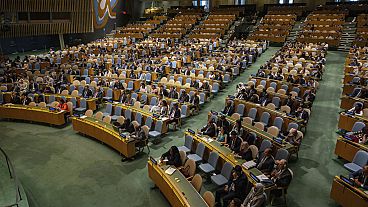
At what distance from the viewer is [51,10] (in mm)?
26266

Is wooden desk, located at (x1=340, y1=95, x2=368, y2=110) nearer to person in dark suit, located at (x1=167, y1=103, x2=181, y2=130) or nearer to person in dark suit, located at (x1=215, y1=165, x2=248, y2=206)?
person in dark suit, located at (x1=167, y1=103, x2=181, y2=130)

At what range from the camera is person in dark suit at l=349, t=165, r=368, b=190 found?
632cm

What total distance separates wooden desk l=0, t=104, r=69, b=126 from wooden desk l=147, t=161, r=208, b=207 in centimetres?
581

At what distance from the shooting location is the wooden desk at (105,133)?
360 inches

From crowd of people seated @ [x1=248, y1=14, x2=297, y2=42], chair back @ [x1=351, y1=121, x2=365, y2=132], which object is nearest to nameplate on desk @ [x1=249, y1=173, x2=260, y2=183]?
chair back @ [x1=351, y1=121, x2=365, y2=132]

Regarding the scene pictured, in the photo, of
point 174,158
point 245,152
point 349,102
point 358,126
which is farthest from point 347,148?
point 174,158

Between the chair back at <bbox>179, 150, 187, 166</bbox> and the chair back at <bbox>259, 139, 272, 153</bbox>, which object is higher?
the chair back at <bbox>259, 139, 272, 153</bbox>

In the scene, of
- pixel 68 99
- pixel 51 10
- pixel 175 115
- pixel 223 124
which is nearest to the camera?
pixel 223 124

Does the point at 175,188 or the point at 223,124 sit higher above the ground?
the point at 223,124

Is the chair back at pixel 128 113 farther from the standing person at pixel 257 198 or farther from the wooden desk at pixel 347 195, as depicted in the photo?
the wooden desk at pixel 347 195

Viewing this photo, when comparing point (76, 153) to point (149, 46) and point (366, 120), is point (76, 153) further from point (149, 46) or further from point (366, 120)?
point (149, 46)

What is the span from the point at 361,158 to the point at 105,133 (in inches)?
294

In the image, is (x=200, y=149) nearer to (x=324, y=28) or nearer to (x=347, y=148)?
(x=347, y=148)

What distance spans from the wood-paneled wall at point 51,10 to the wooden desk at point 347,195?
85.1 feet
